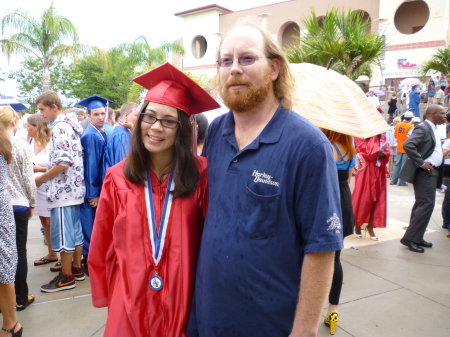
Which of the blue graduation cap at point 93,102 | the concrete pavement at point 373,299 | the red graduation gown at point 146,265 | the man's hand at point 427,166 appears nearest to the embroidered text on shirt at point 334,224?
the red graduation gown at point 146,265

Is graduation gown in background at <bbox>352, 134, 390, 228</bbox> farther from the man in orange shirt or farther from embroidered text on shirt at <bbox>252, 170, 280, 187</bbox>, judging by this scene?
the man in orange shirt

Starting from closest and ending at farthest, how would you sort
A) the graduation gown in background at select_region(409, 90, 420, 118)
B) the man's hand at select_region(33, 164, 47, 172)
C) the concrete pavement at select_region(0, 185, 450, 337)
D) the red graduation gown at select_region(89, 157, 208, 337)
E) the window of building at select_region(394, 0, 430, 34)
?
the red graduation gown at select_region(89, 157, 208, 337) < the concrete pavement at select_region(0, 185, 450, 337) < the man's hand at select_region(33, 164, 47, 172) < the graduation gown in background at select_region(409, 90, 420, 118) < the window of building at select_region(394, 0, 430, 34)

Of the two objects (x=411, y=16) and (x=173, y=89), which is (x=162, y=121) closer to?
(x=173, y=89)

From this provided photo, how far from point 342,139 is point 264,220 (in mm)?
1947

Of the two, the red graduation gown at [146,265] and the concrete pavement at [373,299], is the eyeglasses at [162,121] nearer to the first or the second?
the red graduation gown at [146,265]

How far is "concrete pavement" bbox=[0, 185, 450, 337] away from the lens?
3418mm

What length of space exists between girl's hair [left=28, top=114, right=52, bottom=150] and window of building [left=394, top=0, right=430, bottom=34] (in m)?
32.1

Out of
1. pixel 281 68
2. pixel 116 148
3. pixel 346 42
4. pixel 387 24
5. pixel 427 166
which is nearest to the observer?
pixel 281 68

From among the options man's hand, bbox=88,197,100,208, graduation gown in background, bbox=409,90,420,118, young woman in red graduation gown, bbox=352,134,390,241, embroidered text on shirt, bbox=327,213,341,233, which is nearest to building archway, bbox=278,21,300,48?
graduation gown in background, bbox=409,90,420,118

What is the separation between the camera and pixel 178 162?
6.47 feet

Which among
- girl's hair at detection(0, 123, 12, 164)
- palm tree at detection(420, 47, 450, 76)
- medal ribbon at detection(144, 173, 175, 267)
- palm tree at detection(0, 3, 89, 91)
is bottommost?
medal ribbon at detection(144, 173, 175, 267)

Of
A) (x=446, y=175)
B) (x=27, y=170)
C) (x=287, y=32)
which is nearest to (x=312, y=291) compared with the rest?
(x=27, y=170)

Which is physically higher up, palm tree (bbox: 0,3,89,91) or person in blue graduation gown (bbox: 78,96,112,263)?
palm tree (bbox: 0,3,89,91)

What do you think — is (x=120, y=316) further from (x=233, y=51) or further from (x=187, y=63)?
(x=187, y=63)
